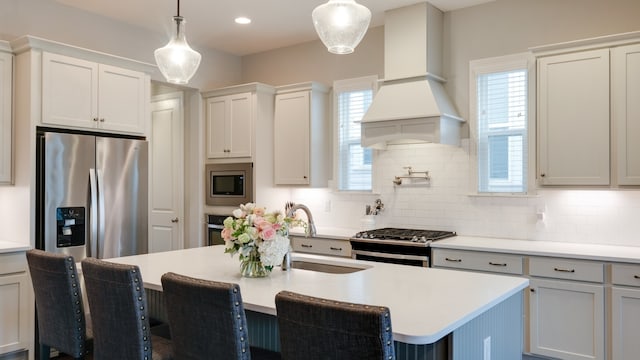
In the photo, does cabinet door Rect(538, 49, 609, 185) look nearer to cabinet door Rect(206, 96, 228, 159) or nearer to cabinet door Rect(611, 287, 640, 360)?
cabinet door Rect(611, 287, 640, 360)

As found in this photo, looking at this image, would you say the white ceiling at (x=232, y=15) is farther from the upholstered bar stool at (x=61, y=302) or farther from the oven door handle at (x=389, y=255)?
the upholstered bar stool at (x=61, y=302)

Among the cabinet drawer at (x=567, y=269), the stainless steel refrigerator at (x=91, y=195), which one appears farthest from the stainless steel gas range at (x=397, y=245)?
the stainless steel refrigerator at (x=91, y=195)

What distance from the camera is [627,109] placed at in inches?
136

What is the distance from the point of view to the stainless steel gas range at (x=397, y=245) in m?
4.01

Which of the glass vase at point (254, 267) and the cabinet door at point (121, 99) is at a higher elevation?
the cabinet door at point (121, 99)

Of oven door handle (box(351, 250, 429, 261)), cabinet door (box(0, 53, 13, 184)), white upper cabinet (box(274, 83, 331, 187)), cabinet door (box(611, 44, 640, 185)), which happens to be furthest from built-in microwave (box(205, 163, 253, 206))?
cabinet door (box(611, 44, 640, 185))

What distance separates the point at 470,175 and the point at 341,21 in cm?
244

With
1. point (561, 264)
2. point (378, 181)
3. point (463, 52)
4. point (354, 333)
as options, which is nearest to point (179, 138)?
point (378, 181)

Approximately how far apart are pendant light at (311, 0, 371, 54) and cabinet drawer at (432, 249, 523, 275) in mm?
2046

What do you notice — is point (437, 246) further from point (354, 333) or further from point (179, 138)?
point (179, 138)

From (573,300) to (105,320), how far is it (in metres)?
2.97

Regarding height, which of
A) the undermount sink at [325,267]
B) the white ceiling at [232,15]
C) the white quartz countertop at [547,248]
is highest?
the white ceiling at [232,15]

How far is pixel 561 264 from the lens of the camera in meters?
3.48

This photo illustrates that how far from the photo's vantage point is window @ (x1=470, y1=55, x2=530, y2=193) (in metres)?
4.22
